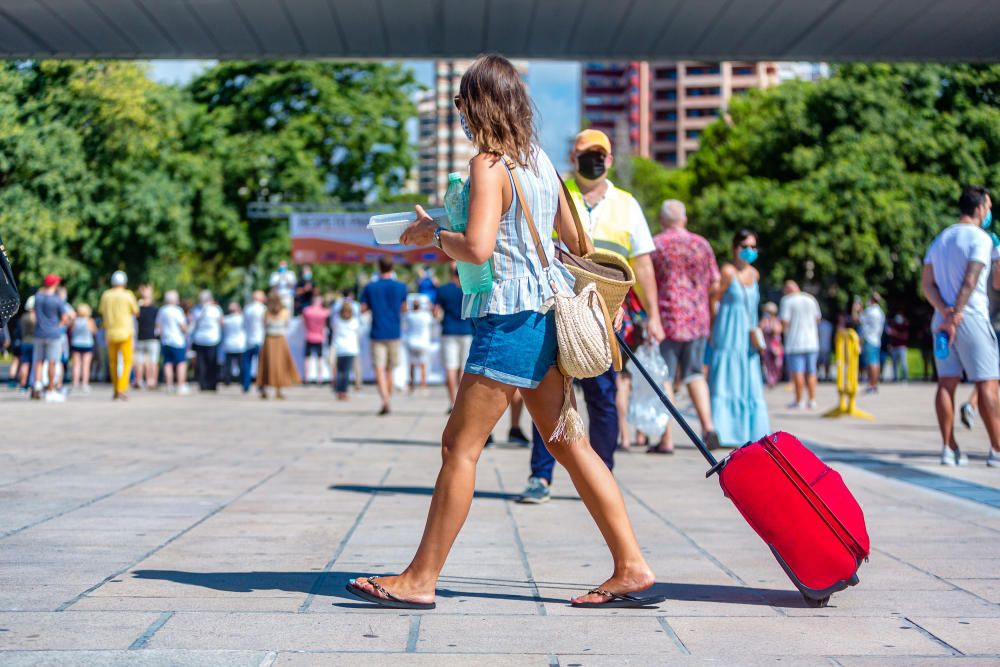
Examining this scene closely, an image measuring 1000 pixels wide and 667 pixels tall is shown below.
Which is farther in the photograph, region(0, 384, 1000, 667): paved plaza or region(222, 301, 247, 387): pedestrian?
region(222, 301, 247, 387): pedestrian

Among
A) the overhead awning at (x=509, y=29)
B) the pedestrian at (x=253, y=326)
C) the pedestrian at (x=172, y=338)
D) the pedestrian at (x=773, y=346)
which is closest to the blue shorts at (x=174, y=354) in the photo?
the pedestrian at (x=172, y=338)

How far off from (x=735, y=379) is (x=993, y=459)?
2260 millimetres

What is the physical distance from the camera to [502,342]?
14.7 ft

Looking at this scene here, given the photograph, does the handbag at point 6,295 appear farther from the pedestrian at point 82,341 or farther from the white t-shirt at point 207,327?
the white t-shirt at point 207,327

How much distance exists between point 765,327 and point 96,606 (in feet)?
84.1

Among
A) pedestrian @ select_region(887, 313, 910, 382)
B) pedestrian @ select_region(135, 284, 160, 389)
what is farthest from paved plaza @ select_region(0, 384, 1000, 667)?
pedestrian @ select_region(887, 313, 910, 382)

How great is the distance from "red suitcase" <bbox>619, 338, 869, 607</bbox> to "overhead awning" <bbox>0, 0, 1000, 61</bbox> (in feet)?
20.5

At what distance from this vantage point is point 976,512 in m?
7.16

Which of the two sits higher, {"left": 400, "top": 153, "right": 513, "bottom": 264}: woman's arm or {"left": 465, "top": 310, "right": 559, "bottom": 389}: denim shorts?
{"left": 400, "top": 153, "right": 513, "bottom": 264}: woman's arm

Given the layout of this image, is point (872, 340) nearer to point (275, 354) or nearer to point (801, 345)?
point (801, 345)

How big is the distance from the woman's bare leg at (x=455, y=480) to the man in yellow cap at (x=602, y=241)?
267cm

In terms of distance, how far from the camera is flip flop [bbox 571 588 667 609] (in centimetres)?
459

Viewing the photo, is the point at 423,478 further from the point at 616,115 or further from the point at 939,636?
the point at 616,115

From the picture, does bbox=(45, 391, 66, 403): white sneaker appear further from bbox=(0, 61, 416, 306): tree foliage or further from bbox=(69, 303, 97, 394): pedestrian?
bbox=(69, 303, 97, 394): pedestrian
